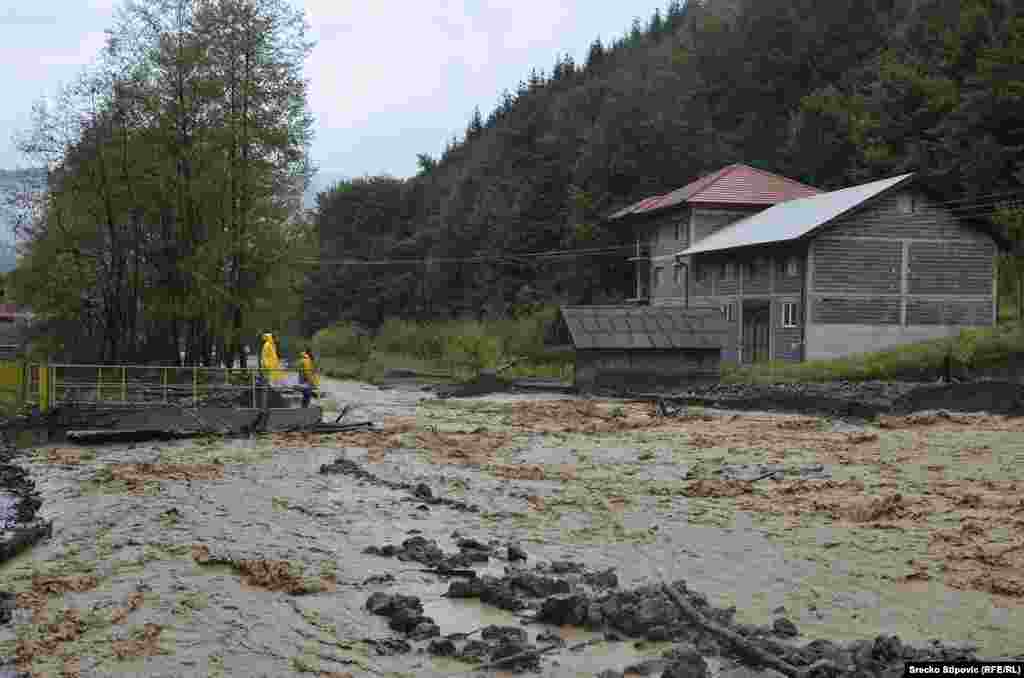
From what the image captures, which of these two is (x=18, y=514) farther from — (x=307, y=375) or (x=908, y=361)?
(x=908, y=361)

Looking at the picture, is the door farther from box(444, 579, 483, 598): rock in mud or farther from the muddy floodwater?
box(444, 579, 483, 598): rock in mud

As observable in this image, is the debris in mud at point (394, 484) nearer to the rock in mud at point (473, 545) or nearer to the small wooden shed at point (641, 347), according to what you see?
the rock in mud at point (473, 545)

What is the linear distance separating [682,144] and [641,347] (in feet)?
108

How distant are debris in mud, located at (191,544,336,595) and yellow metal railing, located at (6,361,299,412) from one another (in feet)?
41.6

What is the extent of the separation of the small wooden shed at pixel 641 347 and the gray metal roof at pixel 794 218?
4629 mm

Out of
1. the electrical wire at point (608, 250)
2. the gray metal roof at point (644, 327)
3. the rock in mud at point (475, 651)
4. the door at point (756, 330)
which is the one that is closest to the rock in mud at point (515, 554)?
the rock in mud at point (475, 651)

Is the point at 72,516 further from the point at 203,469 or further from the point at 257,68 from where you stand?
the point at 257,68

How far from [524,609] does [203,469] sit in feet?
36.3

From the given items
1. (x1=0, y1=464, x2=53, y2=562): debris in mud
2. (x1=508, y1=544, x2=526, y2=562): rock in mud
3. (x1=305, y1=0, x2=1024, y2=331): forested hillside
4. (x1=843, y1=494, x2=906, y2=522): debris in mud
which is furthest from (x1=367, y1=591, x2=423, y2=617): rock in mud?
(x1=305, y1=0, x2=1024, y2=331): forested hillside

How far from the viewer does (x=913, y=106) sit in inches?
2154

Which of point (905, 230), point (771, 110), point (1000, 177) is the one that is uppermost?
point (771, 110)

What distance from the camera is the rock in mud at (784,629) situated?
8.62 metres

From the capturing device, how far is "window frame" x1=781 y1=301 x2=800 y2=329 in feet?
129

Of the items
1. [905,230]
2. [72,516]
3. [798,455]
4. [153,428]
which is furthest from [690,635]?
[905,230]
